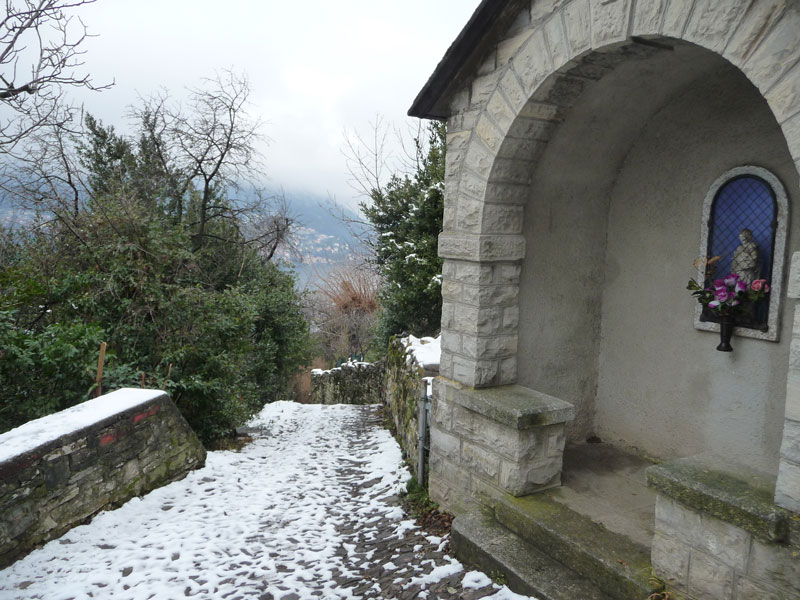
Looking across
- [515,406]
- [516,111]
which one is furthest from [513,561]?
[516,111]

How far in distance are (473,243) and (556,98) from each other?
3.66 feet

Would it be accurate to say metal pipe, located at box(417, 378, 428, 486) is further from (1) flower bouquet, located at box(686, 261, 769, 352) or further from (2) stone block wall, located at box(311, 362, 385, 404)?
(2) stone block wall, located at box(311, 362, 385, 404)

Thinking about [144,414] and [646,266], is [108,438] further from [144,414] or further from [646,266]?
[646,266]

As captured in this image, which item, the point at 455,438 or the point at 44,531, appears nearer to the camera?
the point at 44,531

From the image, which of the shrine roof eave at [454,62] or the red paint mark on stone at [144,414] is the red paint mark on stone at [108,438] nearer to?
the red paint mark on stone at [144,414]

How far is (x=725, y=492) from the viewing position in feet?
8.20

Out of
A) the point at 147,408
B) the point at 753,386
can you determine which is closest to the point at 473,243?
the point at 753,386

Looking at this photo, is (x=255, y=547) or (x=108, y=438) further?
(x=108, y=438)

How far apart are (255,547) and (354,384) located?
9.10 m

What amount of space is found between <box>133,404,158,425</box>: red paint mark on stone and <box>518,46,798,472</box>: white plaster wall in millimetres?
3330

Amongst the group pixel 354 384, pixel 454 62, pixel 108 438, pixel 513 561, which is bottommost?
pixel 354 384

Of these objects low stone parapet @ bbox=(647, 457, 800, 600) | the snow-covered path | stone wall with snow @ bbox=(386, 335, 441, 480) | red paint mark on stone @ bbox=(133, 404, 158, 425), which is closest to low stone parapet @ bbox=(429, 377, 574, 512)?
the snow-covered path

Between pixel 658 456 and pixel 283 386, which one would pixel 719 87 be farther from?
pixel 283 386

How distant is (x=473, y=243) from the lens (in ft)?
13.4
